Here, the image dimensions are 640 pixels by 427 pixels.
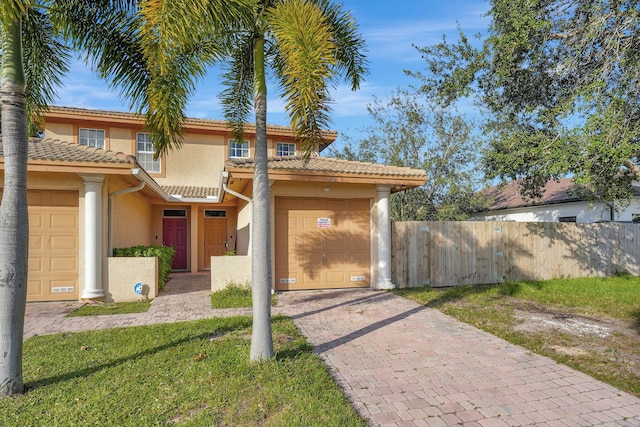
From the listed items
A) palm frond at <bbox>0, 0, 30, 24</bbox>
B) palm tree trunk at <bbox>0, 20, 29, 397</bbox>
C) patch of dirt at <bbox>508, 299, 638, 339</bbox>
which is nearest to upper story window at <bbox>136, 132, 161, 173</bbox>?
palm tree trunk at <bbox>0, 20, 29, 397</bbox>

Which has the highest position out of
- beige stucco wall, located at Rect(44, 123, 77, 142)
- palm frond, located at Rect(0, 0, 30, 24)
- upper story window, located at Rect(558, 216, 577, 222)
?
beige stucco wall, located at Rect(44, 123, 77, 142)

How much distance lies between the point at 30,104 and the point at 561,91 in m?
12.0

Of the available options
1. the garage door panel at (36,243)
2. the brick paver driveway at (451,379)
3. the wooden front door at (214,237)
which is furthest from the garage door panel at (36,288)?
the wooden front door at (214,237)

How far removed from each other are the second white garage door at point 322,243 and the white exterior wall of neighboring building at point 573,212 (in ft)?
33.4

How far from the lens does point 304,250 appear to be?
9578mm

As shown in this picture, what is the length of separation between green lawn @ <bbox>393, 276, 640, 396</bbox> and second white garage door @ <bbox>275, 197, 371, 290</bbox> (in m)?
1.51

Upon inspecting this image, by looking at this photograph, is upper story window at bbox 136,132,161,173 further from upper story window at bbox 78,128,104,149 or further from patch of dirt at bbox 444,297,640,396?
patch of dirt at bbox 444,297,640,396

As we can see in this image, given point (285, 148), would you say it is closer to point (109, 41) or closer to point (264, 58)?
point (109, 41)

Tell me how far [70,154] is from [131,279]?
330cm

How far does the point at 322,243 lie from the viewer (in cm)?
971

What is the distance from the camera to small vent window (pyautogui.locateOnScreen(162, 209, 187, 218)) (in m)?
15.0

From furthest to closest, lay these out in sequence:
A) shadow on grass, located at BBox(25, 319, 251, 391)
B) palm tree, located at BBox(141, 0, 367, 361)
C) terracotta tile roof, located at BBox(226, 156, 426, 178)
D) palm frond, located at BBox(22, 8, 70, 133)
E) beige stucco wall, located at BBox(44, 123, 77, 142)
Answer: beige stucco wall, located at BBox(44, 123, 77, 142), terracotta tile roof, located at BBox(226, 156, 426, 178), palm frond, located at BBox(22, 8, 70, 133), shadow on grass, located at BBox(25, 319, 251, 391), palm tree, located at BBox(141, 0, 367, 361)

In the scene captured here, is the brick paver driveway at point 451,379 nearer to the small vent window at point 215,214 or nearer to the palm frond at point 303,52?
the palm frond at point 303,52

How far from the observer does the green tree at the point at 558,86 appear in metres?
7.68
